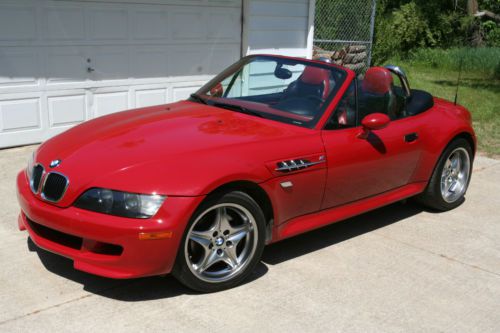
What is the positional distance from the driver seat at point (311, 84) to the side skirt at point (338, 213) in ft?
3.00

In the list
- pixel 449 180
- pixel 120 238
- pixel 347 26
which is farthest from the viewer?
pixel 347 26

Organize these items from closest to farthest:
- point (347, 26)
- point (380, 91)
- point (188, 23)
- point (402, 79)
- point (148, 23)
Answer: point (380, 91)
point (402, 79)
point (148, 23)
point (188, 23)
point (347, 26)

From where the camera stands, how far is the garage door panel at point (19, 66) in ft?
24.7

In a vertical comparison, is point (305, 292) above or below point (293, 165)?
below

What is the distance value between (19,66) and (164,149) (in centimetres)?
442

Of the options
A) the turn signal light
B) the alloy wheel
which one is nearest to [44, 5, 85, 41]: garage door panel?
the alloy wheel

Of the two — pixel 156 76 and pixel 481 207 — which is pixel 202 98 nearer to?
pixel 481 207

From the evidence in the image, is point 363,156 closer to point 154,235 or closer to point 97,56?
point 154,235

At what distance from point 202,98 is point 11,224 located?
Answer: 1.94 meters

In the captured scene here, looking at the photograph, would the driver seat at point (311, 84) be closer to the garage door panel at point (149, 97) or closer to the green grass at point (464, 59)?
the garage door panel at point (149, 97)

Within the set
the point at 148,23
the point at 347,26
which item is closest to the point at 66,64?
the point at 148,23

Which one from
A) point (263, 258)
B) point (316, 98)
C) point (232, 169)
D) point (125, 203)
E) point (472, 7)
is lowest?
point (263, 258)

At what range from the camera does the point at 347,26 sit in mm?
15922

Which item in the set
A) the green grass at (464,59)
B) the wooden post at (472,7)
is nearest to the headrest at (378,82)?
the green grass at (464,59)
